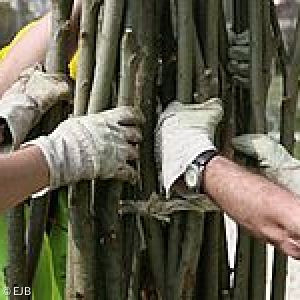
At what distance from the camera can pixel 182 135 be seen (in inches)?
41.8

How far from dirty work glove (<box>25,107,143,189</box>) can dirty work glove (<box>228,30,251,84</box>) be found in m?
0.18

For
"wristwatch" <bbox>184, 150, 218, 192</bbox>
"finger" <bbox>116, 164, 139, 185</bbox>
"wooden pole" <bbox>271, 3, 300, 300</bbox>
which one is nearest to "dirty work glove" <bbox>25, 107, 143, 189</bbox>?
"finger" <bbox>116, 164, 139, 185</bbox>

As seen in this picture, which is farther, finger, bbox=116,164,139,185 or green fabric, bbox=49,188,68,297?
green fabric, bbox=49,188,68,297

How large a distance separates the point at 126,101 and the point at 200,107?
0.11 metres

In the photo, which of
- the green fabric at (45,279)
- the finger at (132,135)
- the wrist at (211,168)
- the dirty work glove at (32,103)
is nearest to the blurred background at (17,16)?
the green fabric at (45,279)

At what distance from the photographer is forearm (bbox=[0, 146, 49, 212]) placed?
1.05 m

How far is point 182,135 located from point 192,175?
0.20ft

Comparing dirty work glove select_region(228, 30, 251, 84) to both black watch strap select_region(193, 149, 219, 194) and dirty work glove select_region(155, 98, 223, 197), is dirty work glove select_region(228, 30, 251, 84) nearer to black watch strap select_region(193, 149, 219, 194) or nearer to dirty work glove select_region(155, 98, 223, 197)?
dirty work glove select_region(155, 98, 223, 197)

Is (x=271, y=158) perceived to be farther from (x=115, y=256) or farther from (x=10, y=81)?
(x=10, y=81)

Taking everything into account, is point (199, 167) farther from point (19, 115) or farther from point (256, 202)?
point (19, 115)

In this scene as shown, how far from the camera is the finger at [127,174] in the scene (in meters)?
1.09

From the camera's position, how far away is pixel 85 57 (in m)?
1.14

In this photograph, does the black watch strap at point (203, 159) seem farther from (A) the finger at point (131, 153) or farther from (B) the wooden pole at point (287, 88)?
(B) the wooden pole at point (287, 88)

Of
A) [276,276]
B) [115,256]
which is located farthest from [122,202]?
[276,276]
